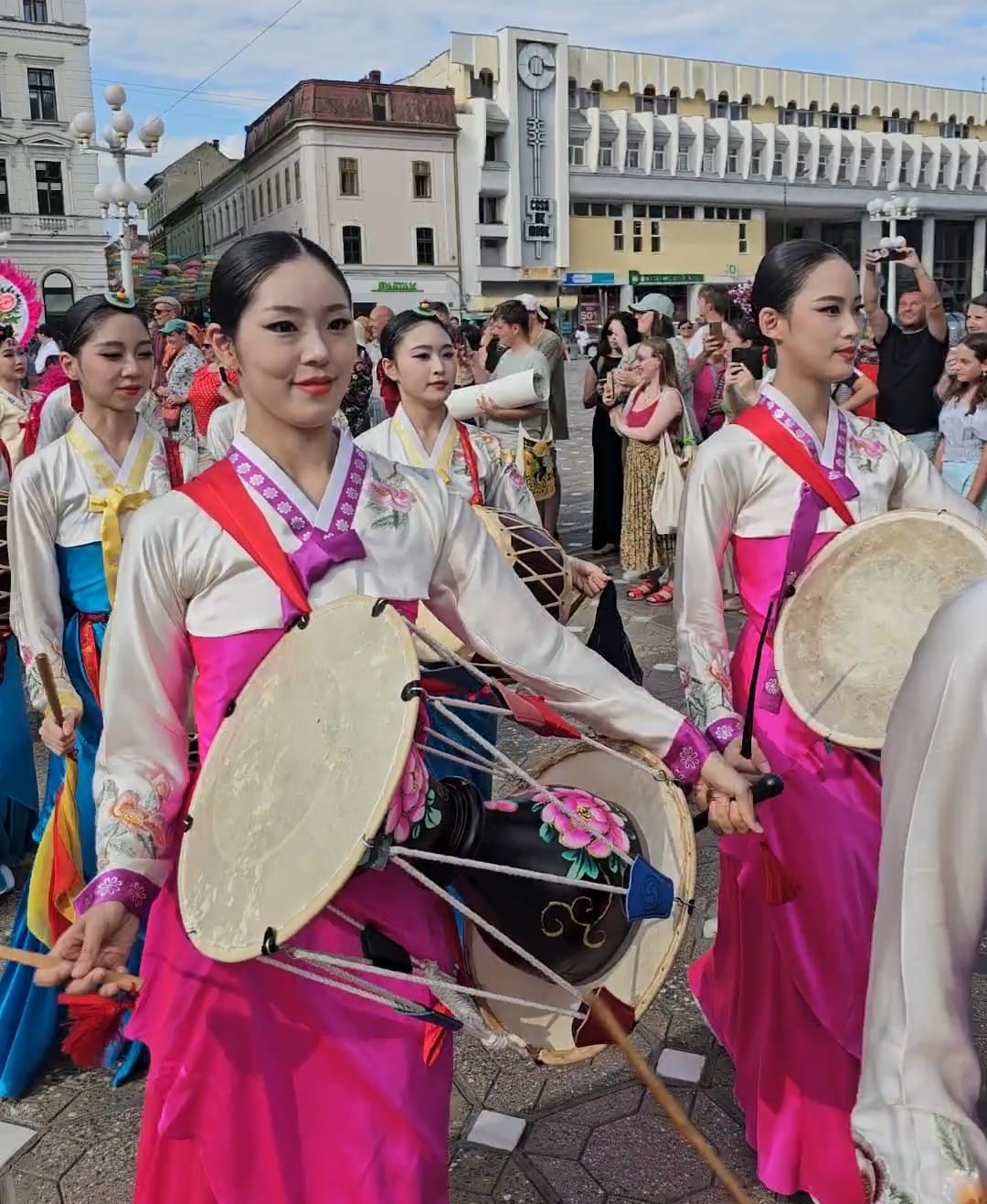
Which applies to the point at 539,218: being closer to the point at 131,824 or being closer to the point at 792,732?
the point at 792,732

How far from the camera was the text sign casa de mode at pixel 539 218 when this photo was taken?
143ft

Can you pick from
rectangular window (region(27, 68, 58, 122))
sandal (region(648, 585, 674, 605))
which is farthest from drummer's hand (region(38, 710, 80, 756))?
rectangular window (region(27, 68, 58, 122))

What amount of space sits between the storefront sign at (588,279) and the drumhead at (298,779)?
4511cm

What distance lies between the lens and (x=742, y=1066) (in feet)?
8.08

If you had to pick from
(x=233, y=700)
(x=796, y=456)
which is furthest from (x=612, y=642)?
(x=233, y=700)

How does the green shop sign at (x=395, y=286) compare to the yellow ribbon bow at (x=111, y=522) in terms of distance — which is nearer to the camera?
the yellow ribbon bow at (x=111, y=522)

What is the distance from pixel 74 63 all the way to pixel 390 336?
141 feet

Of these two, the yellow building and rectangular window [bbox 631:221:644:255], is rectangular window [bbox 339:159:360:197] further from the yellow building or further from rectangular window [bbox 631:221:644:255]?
rectangular window [bbox 631:221:644:255]

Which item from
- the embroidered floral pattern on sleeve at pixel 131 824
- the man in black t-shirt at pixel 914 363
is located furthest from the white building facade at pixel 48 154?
the embroidered floral pattern on sleeve at pixel 131 824

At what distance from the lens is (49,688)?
Answer: 2.48m

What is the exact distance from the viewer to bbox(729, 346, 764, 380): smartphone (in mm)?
7105

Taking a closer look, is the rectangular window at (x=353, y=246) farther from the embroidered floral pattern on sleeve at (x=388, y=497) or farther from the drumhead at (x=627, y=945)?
the drumhead at (x=627, y=945)

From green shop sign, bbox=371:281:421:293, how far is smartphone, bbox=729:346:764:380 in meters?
37.0

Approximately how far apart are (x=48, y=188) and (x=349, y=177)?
34.1 ft
